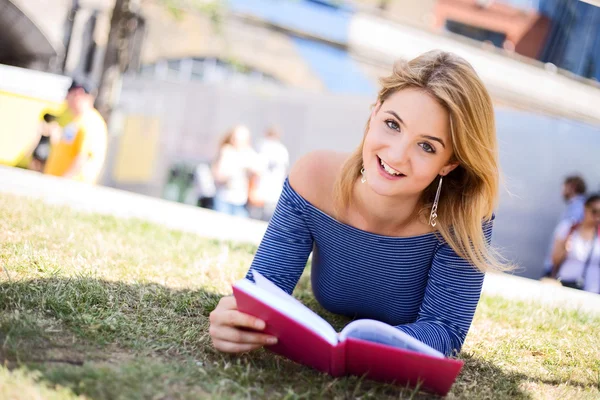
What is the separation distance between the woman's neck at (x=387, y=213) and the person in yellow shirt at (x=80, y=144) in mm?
4566

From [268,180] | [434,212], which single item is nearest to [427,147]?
[434,212]

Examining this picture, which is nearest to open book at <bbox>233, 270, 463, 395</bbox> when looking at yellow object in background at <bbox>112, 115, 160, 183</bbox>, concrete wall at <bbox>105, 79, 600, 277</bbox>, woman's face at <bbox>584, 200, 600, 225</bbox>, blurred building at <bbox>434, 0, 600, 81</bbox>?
woman's face at <bbox>584, 200, 600, 225</bbox>

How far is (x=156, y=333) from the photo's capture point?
2260 mm

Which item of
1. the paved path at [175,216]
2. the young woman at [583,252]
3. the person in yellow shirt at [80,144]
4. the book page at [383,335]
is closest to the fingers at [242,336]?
the book page at [383,335]

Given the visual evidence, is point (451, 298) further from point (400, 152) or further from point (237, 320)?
point (237, 320)

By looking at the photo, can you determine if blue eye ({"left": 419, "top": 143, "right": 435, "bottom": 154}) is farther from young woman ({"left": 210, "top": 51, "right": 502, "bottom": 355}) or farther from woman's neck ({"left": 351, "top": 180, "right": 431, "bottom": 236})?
woman's neck ({"left": 351, "top": 180, "right": 431, "bottom": 236})

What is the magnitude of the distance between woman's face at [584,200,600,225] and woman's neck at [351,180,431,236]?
4.87m

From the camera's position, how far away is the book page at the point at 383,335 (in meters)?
1.78

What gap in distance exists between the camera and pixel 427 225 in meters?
2.54

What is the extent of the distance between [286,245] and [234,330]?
1.80ft

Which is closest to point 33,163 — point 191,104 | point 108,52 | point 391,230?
point 108,52

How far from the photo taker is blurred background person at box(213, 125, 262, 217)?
8273 millimetres

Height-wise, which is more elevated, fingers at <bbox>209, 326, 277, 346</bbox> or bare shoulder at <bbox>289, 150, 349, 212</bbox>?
bare shoulder at <bbox>289, 150, 349, 212</bbox>

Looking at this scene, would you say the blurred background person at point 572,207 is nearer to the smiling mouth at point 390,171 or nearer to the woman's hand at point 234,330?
the smiling mouth at point 390,171
